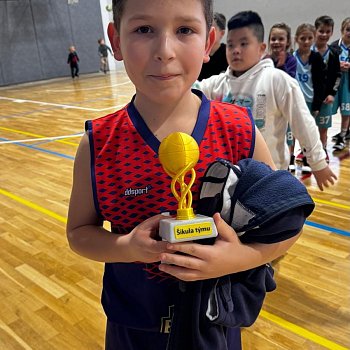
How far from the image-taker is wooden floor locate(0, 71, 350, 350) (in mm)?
1950

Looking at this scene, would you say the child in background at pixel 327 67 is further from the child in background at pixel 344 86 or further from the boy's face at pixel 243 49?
the boy's face at pixel 243 49

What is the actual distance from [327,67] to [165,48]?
404cm

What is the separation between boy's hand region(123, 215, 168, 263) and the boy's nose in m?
0.28

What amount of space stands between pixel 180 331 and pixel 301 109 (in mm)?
1662

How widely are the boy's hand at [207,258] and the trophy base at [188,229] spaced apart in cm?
2

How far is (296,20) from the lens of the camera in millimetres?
12758

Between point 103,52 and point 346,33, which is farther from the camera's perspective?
point 103,52

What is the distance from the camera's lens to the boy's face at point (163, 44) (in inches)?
27.5

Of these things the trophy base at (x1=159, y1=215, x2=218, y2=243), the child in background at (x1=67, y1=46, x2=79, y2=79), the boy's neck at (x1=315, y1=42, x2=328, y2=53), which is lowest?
the child in background at (x1=67, y1=46, x2=79, y2=79)

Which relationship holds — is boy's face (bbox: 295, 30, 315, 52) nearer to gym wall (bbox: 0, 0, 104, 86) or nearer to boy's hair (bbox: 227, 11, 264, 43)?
boy's hair (bbox: 227, 11, 264, 43)

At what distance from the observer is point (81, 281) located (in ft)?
8.00

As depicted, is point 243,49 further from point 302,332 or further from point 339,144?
point 339,144

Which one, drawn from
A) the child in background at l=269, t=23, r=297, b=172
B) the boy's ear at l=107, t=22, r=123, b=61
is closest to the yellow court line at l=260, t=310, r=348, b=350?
the boy's ear at l=107, t=22, r=123, b=61

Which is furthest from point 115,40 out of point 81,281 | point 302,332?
point 81,281
